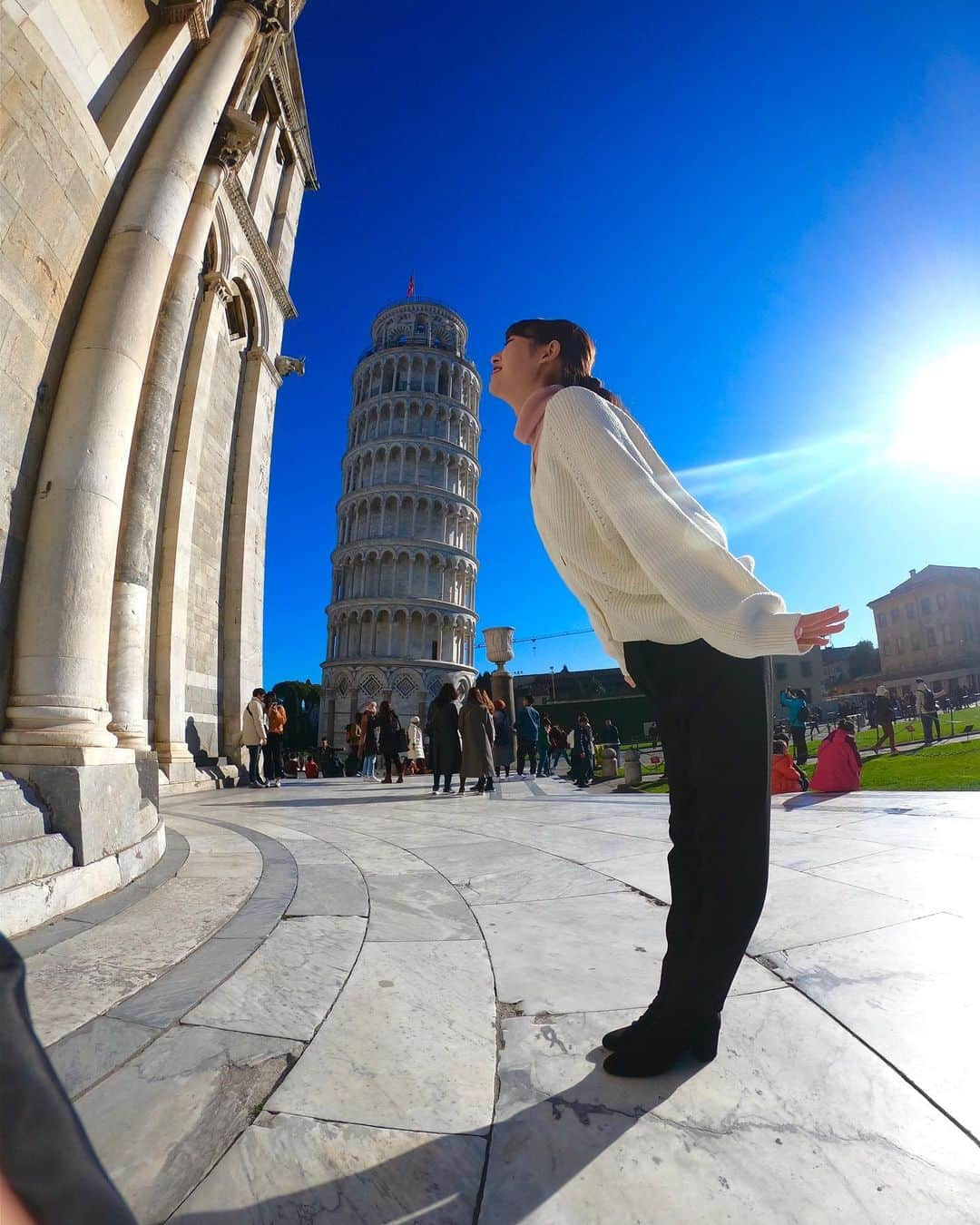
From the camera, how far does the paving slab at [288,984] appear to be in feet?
5.82

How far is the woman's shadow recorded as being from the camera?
1100 mm

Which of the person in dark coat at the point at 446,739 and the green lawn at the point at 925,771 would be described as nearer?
the green lawn at the point at 925,771

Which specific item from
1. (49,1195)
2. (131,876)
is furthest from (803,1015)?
(131,876)

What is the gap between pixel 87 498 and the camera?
12.9 ft

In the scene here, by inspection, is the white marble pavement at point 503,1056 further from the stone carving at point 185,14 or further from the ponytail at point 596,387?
the stone carving at point 185,14

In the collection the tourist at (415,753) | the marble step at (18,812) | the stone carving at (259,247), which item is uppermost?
the stone carving at (259,247)

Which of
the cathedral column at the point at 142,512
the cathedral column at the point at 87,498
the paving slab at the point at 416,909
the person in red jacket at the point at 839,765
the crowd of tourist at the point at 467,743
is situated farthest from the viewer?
the crowd of tourist at the point at 467,743

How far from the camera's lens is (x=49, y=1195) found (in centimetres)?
45

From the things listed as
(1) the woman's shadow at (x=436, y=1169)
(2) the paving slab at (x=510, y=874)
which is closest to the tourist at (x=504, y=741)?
(2) the paving slab at (x=510, y=874)

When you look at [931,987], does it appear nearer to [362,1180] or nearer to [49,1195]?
[362,1180]

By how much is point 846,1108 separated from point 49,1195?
1.61 meters

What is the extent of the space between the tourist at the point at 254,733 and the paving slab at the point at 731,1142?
10.5 meters

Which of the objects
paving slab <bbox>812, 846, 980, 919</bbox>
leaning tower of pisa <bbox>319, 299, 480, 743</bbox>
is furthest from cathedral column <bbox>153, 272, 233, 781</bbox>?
leaning tower of pisa <bbox>319, 299, 480, 743</bbox>

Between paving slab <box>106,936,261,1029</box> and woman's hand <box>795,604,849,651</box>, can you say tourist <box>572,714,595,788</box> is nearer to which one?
paving slab <box>106,936,261,1029</box>
